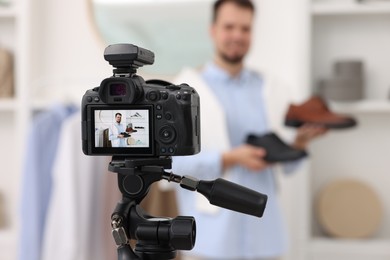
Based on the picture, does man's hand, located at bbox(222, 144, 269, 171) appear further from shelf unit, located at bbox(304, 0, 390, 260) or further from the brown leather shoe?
shelf unit, located at bbox(304, 0, 390, 260)

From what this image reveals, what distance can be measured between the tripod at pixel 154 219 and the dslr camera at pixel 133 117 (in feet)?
0.06

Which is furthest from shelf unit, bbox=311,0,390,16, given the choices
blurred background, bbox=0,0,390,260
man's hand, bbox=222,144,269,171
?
man's hand, bbox=222,144,269,171

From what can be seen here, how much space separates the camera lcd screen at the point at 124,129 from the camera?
29.5 inches

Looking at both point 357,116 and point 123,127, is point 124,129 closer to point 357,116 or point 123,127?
point 123,127

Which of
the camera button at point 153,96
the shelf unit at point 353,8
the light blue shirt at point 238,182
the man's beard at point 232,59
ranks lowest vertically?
the light blue shirt at point 238,182

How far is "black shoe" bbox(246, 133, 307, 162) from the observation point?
1.76 m

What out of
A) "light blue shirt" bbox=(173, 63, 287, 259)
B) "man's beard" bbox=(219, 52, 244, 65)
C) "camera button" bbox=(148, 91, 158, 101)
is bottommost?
"light blue shirt" bbox=(173, 63, 287, 259)

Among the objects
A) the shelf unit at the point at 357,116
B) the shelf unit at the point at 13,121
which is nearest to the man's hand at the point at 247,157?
the shelf unit at the point at 357,116

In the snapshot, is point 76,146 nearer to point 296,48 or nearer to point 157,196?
point 157,196

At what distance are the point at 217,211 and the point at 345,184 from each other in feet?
2.12

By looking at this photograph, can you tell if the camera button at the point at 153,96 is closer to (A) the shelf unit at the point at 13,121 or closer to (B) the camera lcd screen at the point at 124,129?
(B) the camera lcd screen at the point at 124,129

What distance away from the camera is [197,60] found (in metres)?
2.40

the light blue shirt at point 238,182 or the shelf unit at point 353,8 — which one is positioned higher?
the shelf unit at point 353,8

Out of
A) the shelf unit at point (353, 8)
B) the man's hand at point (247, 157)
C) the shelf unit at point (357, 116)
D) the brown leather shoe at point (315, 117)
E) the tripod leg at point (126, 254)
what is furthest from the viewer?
the shelf unit at point (357, 116)
